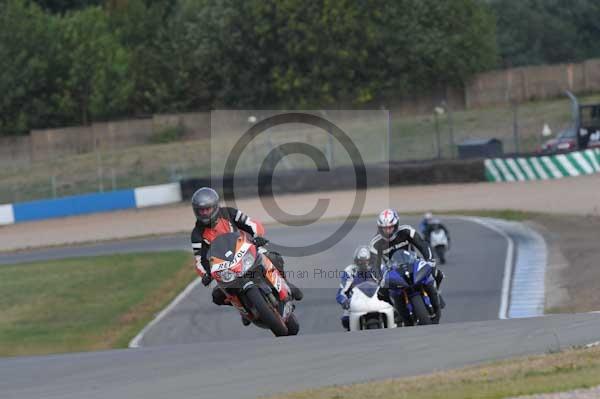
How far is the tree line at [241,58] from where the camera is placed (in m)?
55.7

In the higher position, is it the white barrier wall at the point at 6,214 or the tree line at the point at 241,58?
the tree line at the point at 241,58

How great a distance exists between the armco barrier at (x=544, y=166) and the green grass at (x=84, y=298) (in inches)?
460

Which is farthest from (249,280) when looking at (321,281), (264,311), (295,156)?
(295,156)

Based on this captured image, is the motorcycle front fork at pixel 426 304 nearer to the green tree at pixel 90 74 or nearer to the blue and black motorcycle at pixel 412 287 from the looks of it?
the blue and black motorcycle at pixel 412 287

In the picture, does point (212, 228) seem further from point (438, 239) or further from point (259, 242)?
point (438, 239)

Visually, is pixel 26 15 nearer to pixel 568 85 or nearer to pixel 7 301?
pixel 568 85

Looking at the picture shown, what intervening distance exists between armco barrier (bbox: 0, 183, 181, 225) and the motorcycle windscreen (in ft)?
78.4

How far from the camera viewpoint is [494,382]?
291 inches

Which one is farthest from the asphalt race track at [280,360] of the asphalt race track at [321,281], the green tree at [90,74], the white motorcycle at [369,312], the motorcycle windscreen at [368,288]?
the green tree at [90,74]

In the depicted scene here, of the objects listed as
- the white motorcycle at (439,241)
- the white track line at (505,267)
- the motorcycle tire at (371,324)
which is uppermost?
the motorcycle tire at (371,324)

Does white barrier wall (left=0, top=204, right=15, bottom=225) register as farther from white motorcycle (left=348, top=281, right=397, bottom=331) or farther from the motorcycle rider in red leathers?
white motorcycle (left=348, top=281, right=397, bottom=331)

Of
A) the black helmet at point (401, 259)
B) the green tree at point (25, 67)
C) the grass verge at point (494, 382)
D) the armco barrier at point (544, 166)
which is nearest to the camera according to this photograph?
the grass verge at point (494, 382)

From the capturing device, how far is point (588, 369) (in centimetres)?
750

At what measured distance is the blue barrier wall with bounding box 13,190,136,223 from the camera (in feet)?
117
